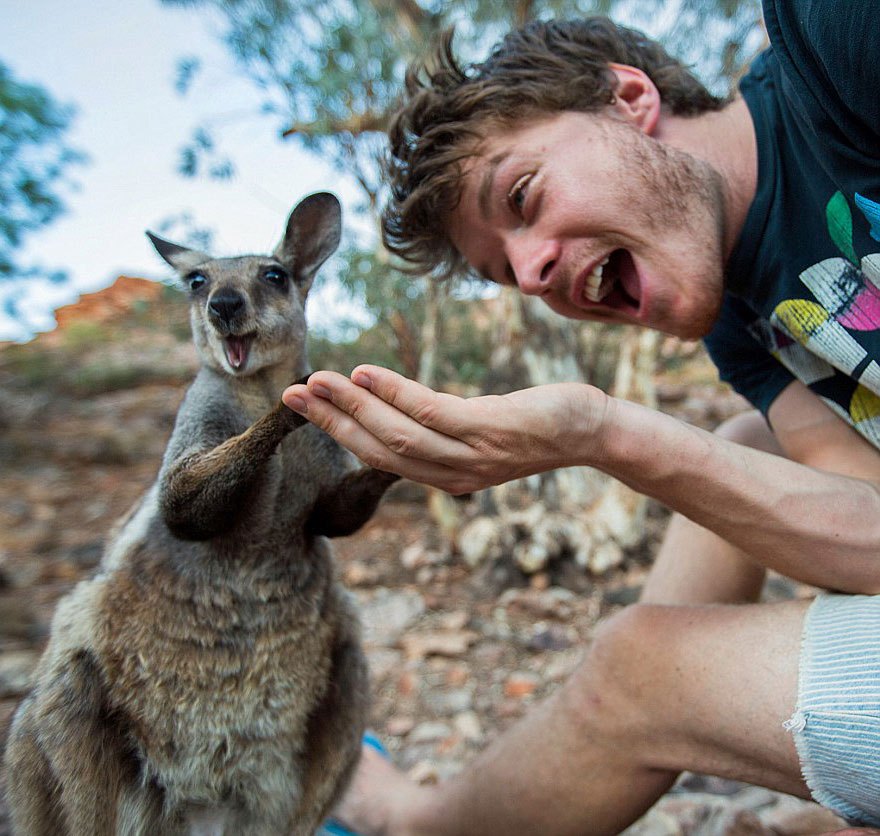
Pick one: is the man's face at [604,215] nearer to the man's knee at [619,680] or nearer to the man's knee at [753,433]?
the man's knee at [753,433]

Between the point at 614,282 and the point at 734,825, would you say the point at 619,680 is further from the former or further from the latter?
the point at 614,282

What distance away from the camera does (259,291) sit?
1.70 meters

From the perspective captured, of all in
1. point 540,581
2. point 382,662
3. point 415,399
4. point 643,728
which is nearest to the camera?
point 415,399

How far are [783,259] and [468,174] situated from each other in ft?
2.55

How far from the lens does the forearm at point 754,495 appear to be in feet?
4.60

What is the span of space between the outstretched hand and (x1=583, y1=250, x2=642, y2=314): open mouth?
1.83ft

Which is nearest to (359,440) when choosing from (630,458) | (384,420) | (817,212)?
(384,420)

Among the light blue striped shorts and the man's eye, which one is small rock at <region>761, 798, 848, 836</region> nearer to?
the light blue striped shorts

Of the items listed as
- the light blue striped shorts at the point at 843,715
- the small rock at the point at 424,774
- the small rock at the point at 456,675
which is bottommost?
the small rock at the point at 456,675

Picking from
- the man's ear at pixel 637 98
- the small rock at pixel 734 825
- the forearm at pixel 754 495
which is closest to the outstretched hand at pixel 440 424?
the forearm at pixel 754 495

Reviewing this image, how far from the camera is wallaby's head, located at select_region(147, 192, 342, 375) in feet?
5.30

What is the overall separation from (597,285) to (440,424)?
0.80 m

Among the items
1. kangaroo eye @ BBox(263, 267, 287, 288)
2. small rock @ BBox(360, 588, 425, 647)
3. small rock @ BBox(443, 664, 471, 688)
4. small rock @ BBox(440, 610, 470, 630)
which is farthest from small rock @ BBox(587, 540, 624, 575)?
kangaroo eye @ BBox(263, 267, 287, 288)

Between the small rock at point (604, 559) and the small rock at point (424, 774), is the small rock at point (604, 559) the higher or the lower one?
the lower one
